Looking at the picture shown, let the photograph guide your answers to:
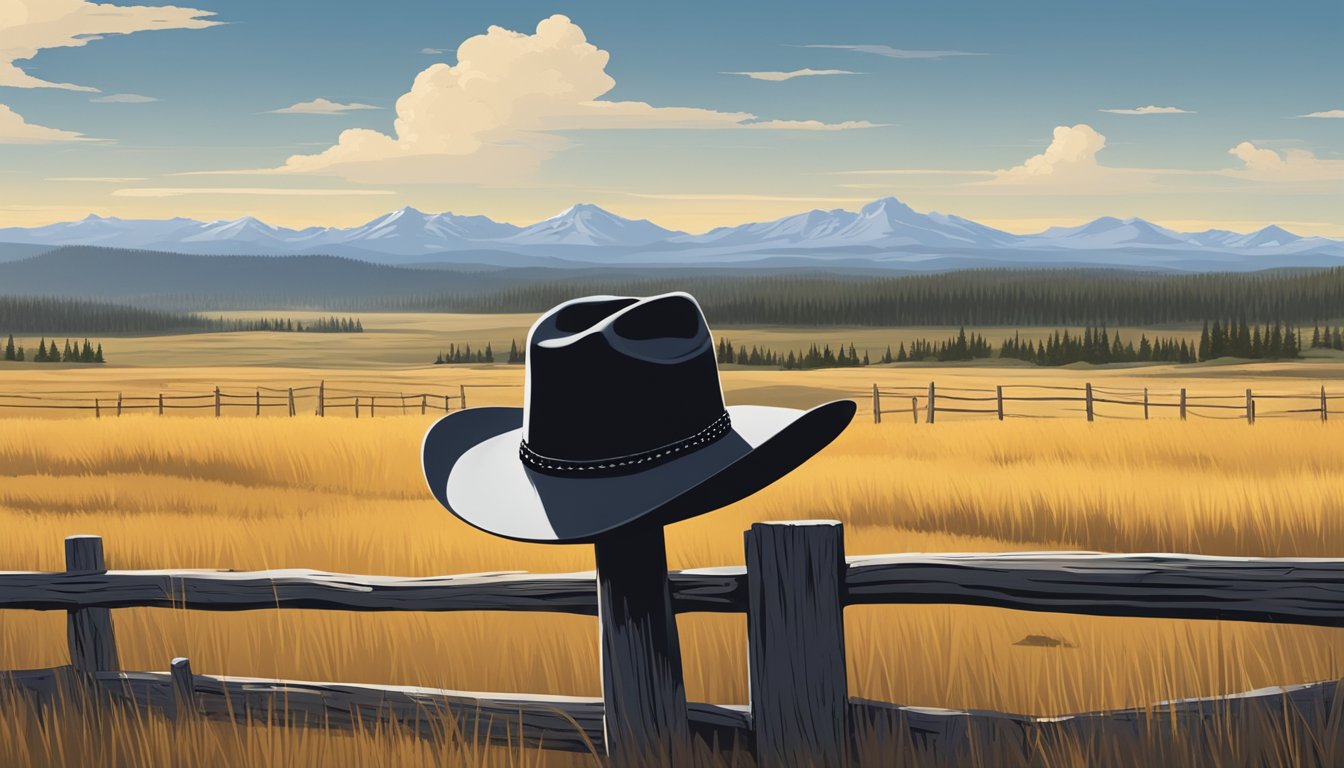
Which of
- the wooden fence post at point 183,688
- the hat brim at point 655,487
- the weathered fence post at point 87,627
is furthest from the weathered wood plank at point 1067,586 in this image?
the weathered fence post at point 87,627

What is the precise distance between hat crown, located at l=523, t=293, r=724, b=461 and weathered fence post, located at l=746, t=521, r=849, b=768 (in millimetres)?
645

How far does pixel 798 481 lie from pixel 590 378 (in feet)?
41.8

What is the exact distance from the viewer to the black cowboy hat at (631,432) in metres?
3.74

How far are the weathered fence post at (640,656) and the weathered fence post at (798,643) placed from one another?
26cm

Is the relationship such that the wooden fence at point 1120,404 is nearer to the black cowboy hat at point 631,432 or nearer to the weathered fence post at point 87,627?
the weathered fence post at point 87,627

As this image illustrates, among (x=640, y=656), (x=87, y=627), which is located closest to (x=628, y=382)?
(x=640, y=656)

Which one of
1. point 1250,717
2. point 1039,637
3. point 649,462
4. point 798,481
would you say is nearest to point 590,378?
point 649,462

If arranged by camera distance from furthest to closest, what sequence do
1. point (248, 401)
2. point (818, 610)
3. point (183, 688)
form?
point (248, 401)
point (183, 688)
point (818, 610)

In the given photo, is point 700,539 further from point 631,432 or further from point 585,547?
point 631,432

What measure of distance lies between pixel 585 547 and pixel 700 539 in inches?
39.3

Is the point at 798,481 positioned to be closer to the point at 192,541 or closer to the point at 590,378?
the point at 192,541

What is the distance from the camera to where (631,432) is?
3.83m

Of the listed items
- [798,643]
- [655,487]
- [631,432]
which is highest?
[631,432]

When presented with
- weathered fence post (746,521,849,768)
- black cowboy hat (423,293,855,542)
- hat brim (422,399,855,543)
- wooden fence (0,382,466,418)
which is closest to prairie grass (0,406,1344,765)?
weathered fence post (746,521,849,768)
